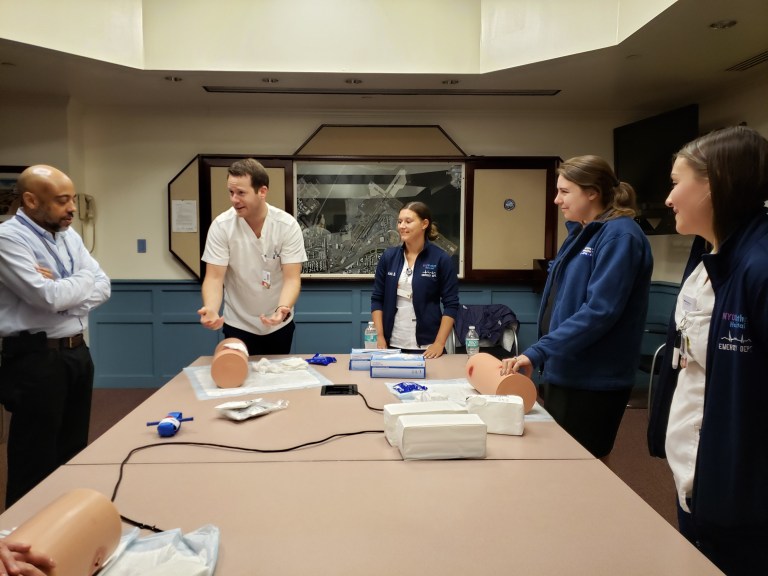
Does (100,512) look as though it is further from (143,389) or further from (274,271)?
(143,389)

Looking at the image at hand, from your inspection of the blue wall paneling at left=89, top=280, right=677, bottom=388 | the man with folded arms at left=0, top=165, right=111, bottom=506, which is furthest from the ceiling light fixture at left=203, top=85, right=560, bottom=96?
the man with folded arms at left=0, top=165, right=111, bottom=506

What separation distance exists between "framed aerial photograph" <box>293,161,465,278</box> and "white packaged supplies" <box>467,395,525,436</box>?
3.29 metres

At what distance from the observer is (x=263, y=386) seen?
82.7 inches

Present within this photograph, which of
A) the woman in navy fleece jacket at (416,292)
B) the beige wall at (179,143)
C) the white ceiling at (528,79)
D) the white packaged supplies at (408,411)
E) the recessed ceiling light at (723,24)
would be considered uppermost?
the white ceiling at (528,79)

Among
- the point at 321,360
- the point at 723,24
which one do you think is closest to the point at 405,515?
the point at 321,360

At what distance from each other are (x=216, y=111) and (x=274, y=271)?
262 centimetres

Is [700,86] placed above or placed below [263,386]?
above

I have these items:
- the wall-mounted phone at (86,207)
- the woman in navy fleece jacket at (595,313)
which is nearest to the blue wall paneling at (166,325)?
the wall-mounted phone at (86,207)

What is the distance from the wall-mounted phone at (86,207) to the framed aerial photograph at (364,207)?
1754mm

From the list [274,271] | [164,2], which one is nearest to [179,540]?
[274,271]

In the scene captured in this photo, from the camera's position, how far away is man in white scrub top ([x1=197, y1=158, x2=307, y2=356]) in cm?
267

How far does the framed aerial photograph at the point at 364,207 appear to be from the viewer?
4828 millimetres

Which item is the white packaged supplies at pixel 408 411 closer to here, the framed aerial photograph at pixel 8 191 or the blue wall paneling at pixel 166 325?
the blue wall paneling at pixel 166 325

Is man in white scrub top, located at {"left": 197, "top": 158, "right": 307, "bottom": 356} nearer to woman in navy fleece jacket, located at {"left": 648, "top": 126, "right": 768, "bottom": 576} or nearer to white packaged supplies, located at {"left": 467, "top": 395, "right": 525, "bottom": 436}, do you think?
white packaged supplies, located at {"left": 467, "top": 395, "right": 525, "bottom": 436}
